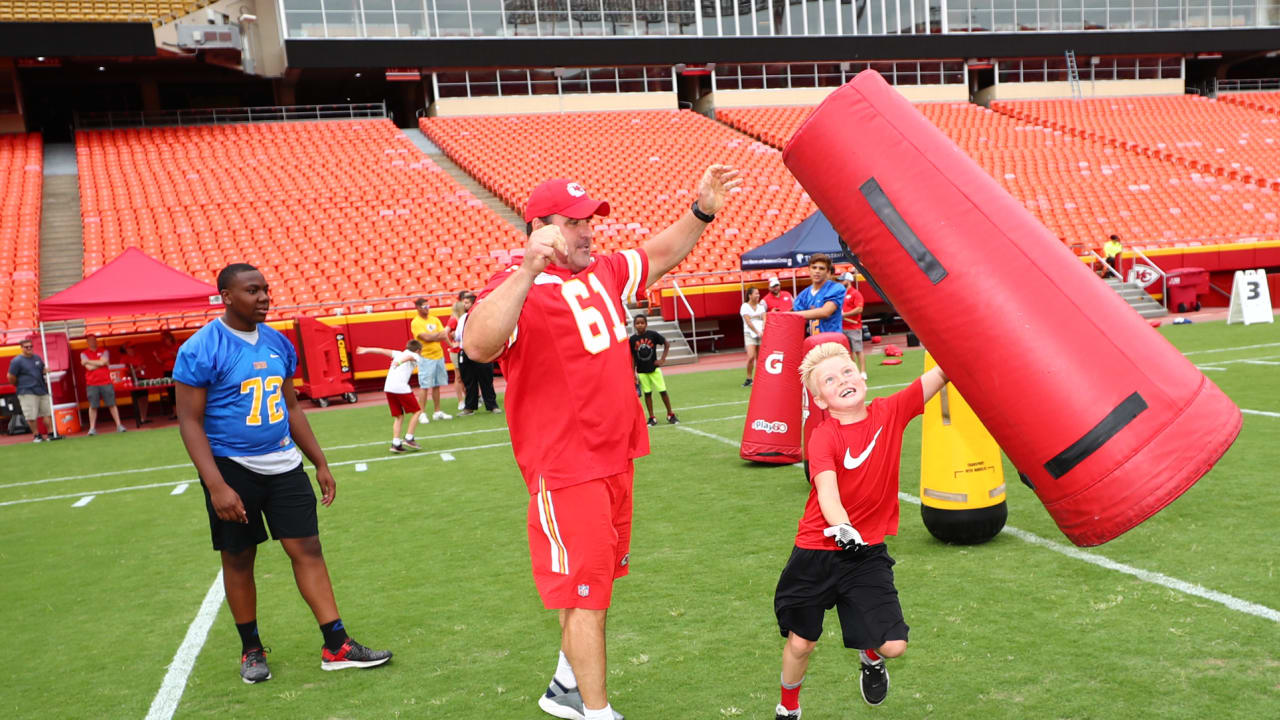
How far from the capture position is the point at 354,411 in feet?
50.9

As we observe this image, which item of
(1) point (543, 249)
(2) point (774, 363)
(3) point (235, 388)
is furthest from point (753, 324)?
(1) point (543, 249)

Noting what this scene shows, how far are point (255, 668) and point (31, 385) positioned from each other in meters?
12.6

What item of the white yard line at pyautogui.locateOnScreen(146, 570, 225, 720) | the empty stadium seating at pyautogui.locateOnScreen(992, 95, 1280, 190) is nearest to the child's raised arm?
the white yard line at pyautogui.locateOnScreen(146, 570, 225, 720)

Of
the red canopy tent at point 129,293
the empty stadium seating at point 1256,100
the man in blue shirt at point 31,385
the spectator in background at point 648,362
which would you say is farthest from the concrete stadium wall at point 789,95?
the man in blue shirt at point 31,385

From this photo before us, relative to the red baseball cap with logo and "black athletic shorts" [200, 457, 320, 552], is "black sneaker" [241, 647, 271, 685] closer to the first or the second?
"black athletic shorts" [200, 457, 320, 552]

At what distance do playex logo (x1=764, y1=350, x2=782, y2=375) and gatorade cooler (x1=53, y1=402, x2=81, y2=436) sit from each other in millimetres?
12284

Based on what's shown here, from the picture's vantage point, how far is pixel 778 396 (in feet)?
27.0

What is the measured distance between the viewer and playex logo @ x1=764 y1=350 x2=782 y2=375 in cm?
824

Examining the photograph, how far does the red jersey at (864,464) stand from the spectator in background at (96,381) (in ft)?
47.9

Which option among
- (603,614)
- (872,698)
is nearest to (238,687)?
(603,614)

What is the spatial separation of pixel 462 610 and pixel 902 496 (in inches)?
129

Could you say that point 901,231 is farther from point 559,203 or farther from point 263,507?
point 263,507

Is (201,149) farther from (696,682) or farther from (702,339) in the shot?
(696,682)

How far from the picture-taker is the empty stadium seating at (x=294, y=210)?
20.0 metres
